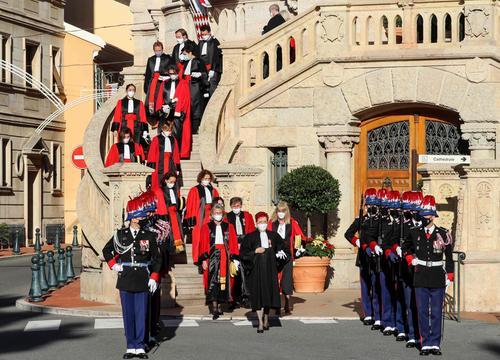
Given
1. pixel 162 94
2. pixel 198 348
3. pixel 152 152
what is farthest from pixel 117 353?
pixel 162 94

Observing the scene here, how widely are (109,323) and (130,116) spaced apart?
718 centimetres

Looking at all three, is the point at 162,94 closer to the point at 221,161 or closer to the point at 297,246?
the point at 221,161

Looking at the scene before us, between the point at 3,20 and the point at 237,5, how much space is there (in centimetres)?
1598

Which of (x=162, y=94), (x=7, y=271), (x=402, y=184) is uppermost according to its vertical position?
(x=162, y=94)

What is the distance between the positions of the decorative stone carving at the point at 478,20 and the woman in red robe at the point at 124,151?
624 centimetres

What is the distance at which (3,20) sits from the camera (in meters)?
42.6

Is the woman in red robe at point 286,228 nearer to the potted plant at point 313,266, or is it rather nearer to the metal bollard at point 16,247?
the potted plant at point 313,266

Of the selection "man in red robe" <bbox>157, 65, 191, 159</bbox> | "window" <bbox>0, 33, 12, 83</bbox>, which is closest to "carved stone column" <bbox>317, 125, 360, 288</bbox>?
"man in red robe" <bbox>157, 65, 191, 159</bbox>

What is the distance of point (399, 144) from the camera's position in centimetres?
2317

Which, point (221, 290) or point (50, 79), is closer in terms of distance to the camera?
point (221, 290)

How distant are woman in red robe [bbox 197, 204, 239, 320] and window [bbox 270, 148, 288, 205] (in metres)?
5.10

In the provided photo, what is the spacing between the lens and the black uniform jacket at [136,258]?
14.8 m

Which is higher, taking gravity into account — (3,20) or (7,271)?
(3,20)

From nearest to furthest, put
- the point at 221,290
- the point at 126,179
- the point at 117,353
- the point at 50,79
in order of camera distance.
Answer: the point at 117,353 < the point at 221,290 < the point at 126,179 < the point at 50,79
